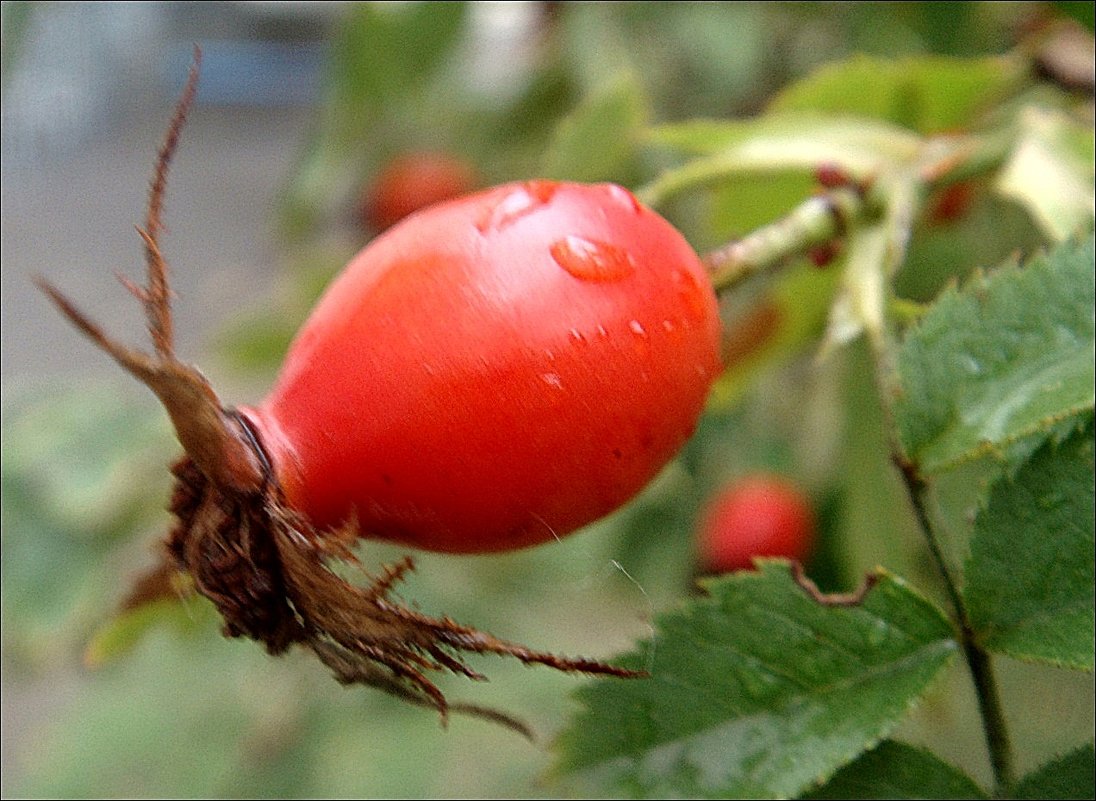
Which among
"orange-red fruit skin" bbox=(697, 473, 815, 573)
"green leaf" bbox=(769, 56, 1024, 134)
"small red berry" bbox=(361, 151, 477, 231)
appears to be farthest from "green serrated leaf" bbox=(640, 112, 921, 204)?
"small red berry" bbox=(361, 151, 477, 231)

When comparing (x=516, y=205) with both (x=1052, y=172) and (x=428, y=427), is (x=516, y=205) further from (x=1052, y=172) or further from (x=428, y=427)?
(x=1052, y=172)

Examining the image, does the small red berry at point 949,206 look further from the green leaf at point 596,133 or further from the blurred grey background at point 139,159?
the blurred grey background at point 139,159

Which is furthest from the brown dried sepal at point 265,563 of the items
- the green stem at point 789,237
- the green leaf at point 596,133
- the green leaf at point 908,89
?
the green leaf at point 908,89

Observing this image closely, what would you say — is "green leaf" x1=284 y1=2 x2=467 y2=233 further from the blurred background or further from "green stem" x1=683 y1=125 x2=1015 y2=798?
"green stem" x1=683 y1=125 x2=1015 y2=798

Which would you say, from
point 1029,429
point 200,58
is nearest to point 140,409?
point 200,58

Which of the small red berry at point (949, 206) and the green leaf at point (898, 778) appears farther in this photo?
the small red berry at point (949, 206)
